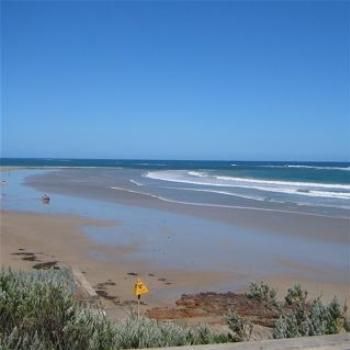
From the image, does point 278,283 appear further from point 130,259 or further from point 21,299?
point 21,299

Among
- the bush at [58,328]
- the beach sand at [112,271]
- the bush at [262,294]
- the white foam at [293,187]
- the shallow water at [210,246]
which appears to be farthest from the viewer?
the white foam at [293,187]

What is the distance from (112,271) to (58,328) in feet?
21.9

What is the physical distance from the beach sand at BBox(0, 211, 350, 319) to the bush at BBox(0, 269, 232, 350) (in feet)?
6.70

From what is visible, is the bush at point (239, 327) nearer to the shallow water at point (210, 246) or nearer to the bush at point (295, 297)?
the bush at point (295, 297)

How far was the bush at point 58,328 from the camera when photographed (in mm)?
3654

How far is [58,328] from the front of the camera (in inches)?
148

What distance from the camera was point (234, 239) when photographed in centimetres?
1440

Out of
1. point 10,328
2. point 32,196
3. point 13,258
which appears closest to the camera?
point 10,328

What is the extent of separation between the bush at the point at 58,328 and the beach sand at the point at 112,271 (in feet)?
6.70

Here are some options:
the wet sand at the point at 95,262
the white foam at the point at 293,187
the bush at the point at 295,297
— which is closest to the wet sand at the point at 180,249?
the wet sand at the point at 95,262

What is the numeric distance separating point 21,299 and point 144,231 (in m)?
11.7

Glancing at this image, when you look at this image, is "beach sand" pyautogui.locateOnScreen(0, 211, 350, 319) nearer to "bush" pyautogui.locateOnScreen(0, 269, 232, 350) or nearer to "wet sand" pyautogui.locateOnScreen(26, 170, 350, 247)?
"bush" pyautogui.locateOnScreen(0, 269, 232, 350)

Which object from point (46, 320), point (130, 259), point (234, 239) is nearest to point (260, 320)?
point (46, 320)

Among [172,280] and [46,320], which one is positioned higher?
[46,320]
